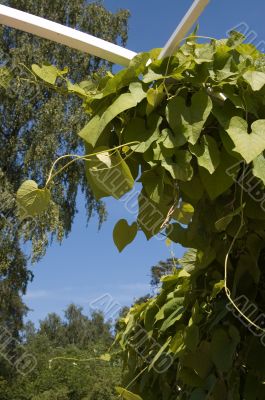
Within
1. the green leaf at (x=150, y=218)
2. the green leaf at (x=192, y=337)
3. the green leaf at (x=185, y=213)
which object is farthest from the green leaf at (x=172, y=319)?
Answer: the green leaf at (x=150, y=218)

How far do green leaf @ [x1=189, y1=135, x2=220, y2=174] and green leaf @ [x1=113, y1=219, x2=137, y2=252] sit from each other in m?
0.15

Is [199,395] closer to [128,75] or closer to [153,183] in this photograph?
[153,183]

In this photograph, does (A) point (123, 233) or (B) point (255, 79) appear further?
(A) point (123, 233)

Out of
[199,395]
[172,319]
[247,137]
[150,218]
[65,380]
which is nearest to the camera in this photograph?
[247,137]

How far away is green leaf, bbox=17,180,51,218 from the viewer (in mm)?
711

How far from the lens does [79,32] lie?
2.47 feet

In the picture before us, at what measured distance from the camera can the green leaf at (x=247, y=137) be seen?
68cm

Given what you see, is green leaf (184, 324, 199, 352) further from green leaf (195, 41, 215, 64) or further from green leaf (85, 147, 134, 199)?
green leaf (195, 41, 215, 64)

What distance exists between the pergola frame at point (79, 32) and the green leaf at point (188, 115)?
3.0 inches

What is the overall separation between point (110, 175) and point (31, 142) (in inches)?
305

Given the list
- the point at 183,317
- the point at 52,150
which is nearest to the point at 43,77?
the point at 183,317

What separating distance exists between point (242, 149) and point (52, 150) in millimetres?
7551

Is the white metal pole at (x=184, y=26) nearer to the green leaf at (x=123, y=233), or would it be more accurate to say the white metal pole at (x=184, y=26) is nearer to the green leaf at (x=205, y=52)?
the green leaf at (x=205, y=52)

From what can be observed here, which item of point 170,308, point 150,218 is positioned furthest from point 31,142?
point 150,218
